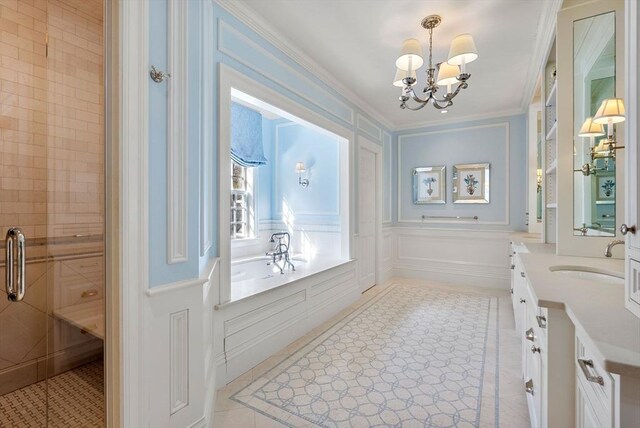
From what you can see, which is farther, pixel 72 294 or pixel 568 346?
pixel 72 294

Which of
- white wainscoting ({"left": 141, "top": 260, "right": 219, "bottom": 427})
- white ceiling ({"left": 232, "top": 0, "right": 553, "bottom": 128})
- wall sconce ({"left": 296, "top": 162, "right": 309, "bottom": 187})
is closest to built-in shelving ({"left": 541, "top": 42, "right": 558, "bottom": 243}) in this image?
white ceiling ({"left": 232, "top": 0, "right": 553, "bottom": 128})

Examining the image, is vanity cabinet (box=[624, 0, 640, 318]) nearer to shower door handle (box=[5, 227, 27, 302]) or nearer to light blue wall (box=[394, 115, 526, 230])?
shower door handle (box=[5, 227, 27, 302])

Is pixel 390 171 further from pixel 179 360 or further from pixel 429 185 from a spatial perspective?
pixel 179 360

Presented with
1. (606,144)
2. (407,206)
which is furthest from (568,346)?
(407,206)

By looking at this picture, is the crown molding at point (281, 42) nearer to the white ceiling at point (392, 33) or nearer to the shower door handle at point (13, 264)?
the white ceiling at point (392, 33)

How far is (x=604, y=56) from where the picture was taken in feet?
6.17

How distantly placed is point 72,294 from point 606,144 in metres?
3.36

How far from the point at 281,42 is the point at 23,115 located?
1.97 meters

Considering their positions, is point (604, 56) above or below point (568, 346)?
above

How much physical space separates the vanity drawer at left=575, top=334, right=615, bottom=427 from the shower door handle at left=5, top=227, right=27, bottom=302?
2.25 meters

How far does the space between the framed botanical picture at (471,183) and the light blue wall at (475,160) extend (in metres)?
0.07

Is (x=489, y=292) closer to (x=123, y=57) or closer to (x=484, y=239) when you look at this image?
(x=484, y=239)

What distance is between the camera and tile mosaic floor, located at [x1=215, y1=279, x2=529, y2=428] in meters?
1.81

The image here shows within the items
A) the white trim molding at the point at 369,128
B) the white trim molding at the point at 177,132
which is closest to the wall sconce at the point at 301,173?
the white trim molding at the point at 369,128
